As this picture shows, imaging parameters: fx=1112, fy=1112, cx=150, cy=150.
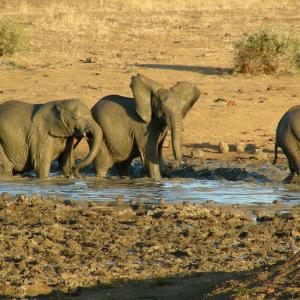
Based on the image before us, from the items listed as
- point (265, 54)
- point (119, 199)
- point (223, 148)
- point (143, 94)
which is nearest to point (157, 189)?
point (119, 199)

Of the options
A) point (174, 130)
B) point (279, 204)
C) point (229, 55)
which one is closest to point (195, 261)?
point (279, 204)

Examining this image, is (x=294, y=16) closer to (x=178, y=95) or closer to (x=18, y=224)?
(x=178, y=95)

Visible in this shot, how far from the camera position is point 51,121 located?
43.5ft

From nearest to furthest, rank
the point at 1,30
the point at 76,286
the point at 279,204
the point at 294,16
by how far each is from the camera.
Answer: the point at 76,286 → the point at 279,204 → the point at 1,30 → the point at 294,16

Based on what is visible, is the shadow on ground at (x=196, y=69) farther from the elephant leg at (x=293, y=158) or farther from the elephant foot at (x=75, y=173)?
the elephant leg at (x=293, y=158)

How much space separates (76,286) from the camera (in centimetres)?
741

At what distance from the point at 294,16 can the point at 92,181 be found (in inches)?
870

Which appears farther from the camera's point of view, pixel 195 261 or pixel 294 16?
pixel 294 16

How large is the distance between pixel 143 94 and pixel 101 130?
2.26 feet

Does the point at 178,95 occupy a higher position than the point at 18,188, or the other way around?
the point at 178,95

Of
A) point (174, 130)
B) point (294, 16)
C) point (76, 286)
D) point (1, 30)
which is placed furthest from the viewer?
point (294, 16)

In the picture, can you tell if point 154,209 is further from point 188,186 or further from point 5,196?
point 188,186

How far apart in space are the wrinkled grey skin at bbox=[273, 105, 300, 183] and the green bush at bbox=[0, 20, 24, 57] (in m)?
10.8

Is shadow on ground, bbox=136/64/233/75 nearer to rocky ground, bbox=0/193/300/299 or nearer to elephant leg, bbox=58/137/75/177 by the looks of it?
elephant leg, bbox=58/137/75/177
